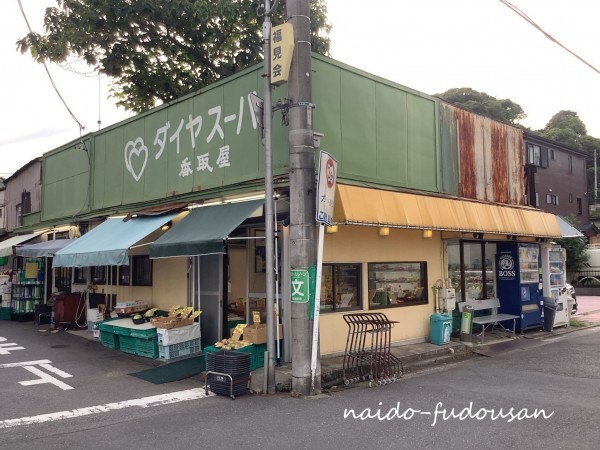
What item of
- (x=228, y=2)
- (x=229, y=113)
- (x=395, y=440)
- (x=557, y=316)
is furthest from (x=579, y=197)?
(x=395, y=440)

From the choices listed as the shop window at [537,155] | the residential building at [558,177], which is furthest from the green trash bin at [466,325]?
the residential building at [558,177]

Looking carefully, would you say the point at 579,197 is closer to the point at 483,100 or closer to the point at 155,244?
the point at 483,100

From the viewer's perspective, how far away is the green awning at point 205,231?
855cm

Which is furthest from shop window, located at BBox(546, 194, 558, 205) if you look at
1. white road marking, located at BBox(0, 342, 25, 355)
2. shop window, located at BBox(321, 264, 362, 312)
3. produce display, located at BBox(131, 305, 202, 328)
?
white road marking, located at BBox(0, 342, 25, 355)

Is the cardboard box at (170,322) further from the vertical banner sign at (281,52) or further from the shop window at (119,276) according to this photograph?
the vertical banner sign at (281,52)

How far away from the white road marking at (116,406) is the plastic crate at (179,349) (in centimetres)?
199

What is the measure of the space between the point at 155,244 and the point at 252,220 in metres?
1.99

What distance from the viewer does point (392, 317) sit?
10.8m

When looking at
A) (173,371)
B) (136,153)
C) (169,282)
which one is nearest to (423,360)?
(173,371)

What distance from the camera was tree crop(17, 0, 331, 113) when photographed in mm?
15555

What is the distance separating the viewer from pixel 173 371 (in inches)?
366

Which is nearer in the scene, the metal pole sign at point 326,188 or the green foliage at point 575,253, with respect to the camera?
the metal pole sign at point 326,188

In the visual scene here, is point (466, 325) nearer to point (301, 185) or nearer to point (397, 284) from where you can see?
point (397, 284)

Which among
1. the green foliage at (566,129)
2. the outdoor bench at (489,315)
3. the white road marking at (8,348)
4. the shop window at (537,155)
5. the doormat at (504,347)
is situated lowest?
the doormat at (504,347)
